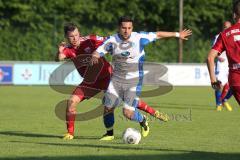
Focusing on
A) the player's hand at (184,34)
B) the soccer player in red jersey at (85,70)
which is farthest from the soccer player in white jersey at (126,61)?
the soccer player in red jersey at (85,70)

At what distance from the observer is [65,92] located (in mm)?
23375

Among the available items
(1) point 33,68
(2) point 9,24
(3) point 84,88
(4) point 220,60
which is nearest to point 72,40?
(3) point 84,88

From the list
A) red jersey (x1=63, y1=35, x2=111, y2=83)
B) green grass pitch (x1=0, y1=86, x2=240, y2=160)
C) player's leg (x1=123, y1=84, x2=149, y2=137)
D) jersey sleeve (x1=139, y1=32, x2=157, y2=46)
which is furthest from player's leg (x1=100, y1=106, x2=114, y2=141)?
jersey sleeve (x1=139, y1=32, x2=157, y2=46)

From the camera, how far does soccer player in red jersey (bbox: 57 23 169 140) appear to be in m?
11.3

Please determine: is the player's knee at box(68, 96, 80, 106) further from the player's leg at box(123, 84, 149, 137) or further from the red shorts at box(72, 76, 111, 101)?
the player's leg at box(123, 84, 149, 137)

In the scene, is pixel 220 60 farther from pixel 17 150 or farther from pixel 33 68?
pixel 33 68

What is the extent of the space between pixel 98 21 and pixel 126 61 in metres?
30.5

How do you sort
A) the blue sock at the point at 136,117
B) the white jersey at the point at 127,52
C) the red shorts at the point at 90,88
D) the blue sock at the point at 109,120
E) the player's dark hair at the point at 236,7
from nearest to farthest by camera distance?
the player's dark hair at the point at 236,7 → the white jersey at the point at 127,52 → the blue sock at the point at 136,117 → the blue sock at the point at 109,120 → the red shorts at the point at 90,88

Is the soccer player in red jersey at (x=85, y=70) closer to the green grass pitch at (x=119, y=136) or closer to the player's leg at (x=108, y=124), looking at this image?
the player's leg at (x=108, y=124)

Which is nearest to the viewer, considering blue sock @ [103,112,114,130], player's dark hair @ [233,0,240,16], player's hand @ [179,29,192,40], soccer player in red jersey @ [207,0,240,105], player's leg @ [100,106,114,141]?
player's dark hair @ [233,0,240,16]

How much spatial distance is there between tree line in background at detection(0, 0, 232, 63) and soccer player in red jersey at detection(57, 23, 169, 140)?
24.0 meters

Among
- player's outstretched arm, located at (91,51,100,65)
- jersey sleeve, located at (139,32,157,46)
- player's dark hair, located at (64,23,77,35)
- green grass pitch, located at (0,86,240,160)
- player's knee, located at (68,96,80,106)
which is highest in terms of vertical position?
player's dark hair, located at (64,23,77,35)

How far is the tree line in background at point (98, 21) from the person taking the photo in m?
36.0

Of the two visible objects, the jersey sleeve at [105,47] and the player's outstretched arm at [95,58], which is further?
the jersey sleeve at [105,47]
